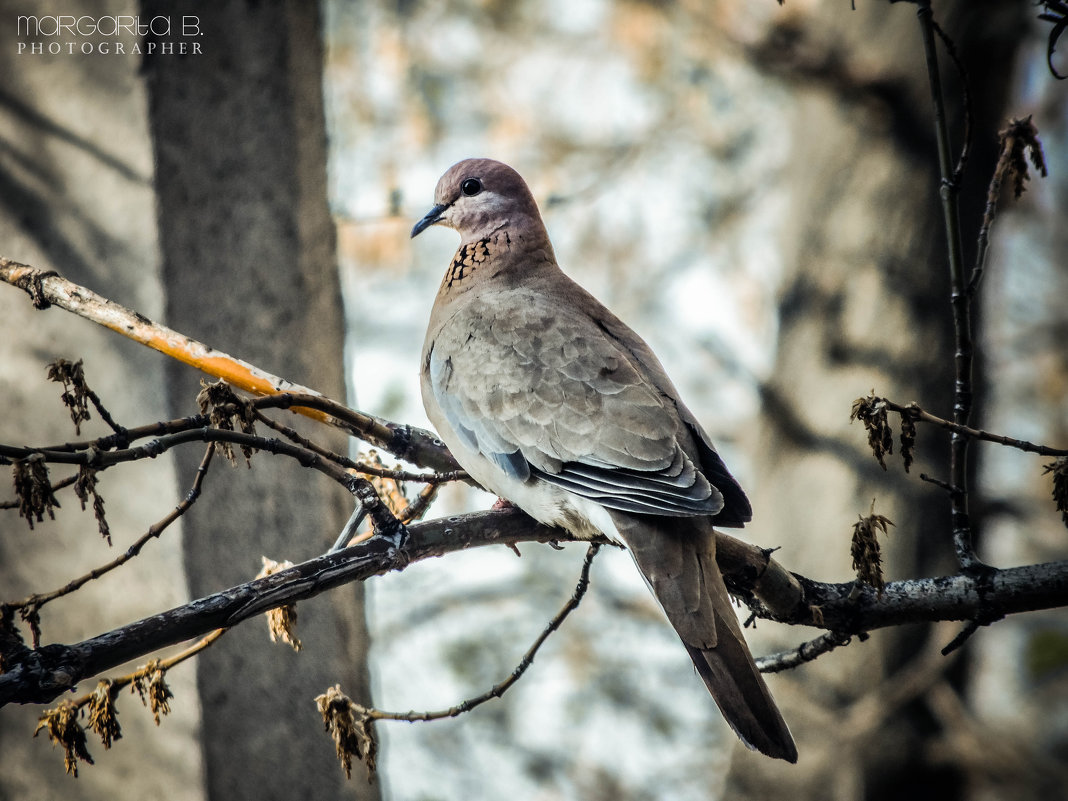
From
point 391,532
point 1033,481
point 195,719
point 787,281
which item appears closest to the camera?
point 391,532

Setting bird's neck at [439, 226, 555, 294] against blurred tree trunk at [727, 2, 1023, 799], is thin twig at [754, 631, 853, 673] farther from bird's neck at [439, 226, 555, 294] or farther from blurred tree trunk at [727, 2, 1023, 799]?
blurred tree trunk at [727, 2, 1023, 799]

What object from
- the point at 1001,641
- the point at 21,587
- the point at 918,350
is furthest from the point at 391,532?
the point at 1001,641

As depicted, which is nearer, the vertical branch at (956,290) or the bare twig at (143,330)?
the vertical branch at (956,290)

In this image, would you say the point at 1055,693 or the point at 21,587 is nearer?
the point at 21,587

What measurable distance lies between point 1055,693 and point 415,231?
6.01 m

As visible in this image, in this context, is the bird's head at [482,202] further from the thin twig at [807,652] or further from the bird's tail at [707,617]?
the thin twig at [807,652]

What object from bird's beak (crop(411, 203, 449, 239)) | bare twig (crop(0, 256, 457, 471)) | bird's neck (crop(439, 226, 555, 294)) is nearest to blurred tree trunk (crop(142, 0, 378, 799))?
bird's beak (crop(411, 203, 449, 239))

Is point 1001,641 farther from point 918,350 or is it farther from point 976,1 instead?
point 976,1

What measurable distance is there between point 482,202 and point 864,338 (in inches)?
89.4

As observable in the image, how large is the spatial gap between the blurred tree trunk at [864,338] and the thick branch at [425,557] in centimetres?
247

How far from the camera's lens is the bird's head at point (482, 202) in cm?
281

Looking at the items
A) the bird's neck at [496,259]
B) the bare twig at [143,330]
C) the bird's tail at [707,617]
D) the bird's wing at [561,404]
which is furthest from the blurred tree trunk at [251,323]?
the bird's tail at [707,617]

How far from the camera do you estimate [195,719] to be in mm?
2857

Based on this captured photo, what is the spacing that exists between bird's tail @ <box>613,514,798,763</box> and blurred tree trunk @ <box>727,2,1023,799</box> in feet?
8.56
